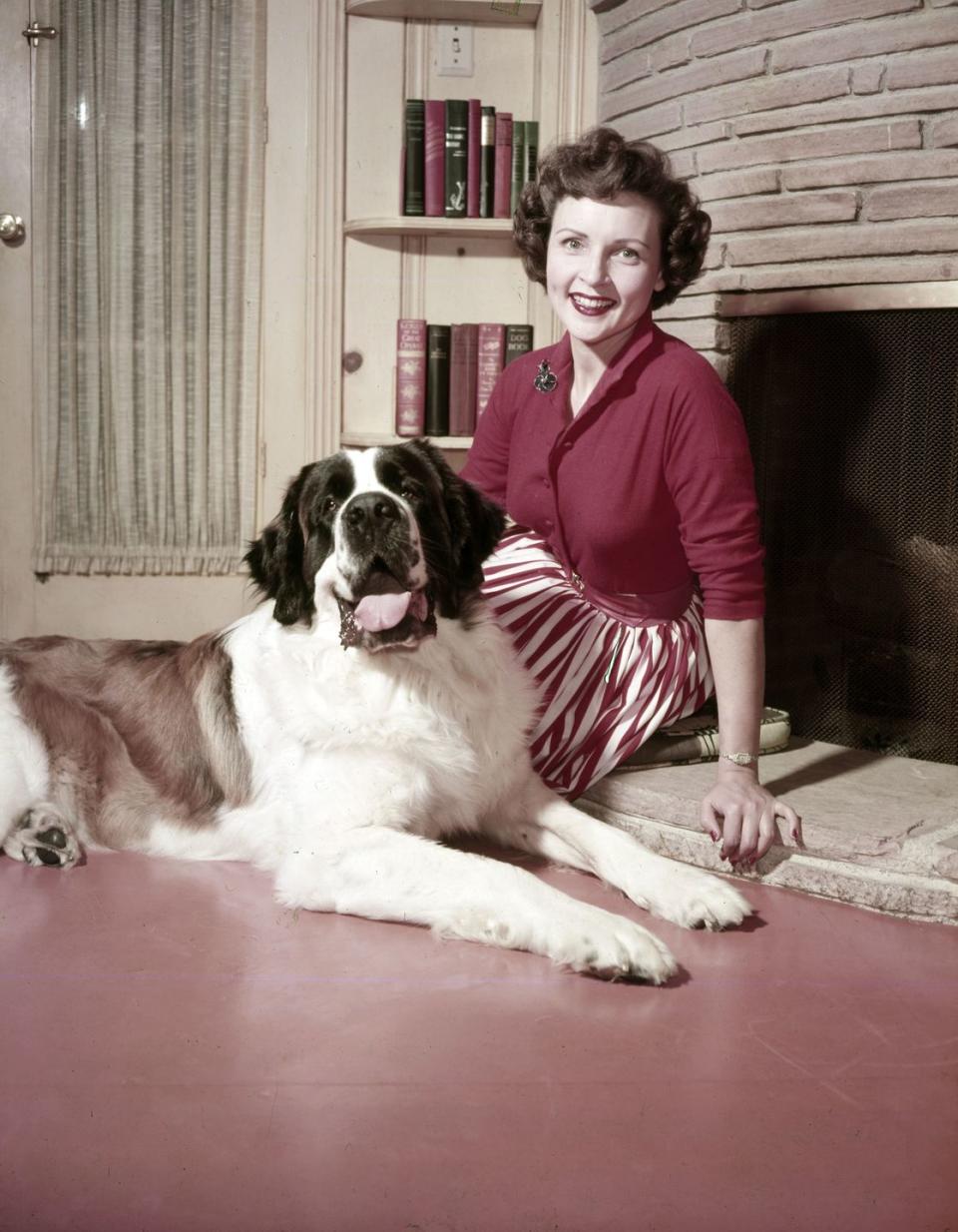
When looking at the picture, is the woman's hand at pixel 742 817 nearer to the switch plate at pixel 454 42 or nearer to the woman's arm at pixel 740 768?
the woman's arm at pixel 740 768

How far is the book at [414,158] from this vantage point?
3643 millimetres

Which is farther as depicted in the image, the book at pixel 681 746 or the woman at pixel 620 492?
the book at pixel 681 746

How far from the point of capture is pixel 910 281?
2.62 metres

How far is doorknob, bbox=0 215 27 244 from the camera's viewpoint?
367 cm

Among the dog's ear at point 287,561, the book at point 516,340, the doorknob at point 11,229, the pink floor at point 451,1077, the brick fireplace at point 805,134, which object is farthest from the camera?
the book at point 516,340

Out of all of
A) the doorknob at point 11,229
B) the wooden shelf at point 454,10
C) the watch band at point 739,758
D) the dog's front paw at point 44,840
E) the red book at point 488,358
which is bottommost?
the dog's front paw at point 44,840

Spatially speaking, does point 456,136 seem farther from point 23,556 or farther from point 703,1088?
point 703,1088

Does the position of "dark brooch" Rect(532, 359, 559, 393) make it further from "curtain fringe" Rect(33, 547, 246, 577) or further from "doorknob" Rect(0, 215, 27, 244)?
"doorknob" Rect(0, 215, 27, 244)

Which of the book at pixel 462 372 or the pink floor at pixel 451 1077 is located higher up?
the book at pixel 462 372

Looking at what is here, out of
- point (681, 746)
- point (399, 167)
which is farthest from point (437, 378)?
point (681, 746)

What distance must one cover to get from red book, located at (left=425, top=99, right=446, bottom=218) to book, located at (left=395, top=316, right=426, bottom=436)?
0.34m

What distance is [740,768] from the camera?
2.08 meters

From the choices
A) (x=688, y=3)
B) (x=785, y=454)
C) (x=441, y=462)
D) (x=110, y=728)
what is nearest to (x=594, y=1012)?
(x=441, y=462)

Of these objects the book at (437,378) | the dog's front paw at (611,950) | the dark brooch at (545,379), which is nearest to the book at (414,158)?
the book at (437,378)
